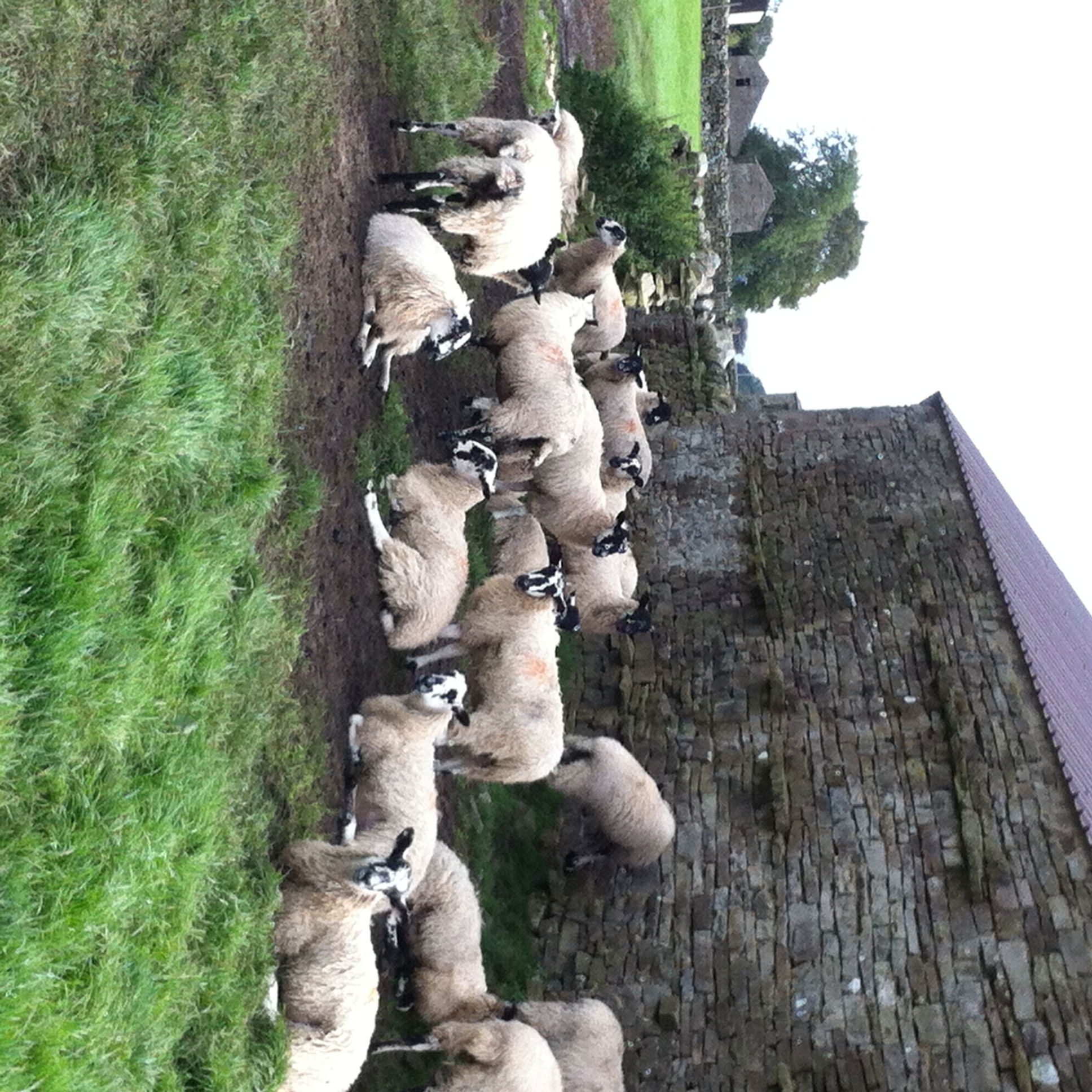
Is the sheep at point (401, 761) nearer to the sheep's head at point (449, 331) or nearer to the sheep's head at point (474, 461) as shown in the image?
the sheep's head at point (474, 461)

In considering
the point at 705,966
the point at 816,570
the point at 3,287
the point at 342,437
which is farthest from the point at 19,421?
the point at 816,570

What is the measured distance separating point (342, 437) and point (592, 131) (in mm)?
8933

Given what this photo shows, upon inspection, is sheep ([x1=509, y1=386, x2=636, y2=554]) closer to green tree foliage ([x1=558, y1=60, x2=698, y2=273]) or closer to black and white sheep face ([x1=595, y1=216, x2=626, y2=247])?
black and white sheep face ([x1=595, y1=216, x2=626, y2=247])

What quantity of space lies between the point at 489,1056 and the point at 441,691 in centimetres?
224

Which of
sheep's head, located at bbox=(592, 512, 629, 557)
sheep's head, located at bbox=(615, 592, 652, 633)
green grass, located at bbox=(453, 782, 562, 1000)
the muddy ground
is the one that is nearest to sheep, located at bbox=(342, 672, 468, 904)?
the muddy ground

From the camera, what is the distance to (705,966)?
8367 mm

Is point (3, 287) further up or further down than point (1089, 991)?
further up

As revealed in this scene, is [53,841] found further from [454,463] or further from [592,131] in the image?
[592,131]

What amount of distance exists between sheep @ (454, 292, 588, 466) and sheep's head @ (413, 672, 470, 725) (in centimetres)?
212

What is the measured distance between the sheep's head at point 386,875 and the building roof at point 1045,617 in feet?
18.0

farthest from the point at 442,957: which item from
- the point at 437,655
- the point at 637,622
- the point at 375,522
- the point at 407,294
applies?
the point at 407,294

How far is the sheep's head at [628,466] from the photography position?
32.7 ft

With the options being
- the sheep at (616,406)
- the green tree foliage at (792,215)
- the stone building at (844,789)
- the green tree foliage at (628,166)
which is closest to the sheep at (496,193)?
the sheep at (616,406)

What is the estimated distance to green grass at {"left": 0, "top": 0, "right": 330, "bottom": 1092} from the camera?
394 centimetres
